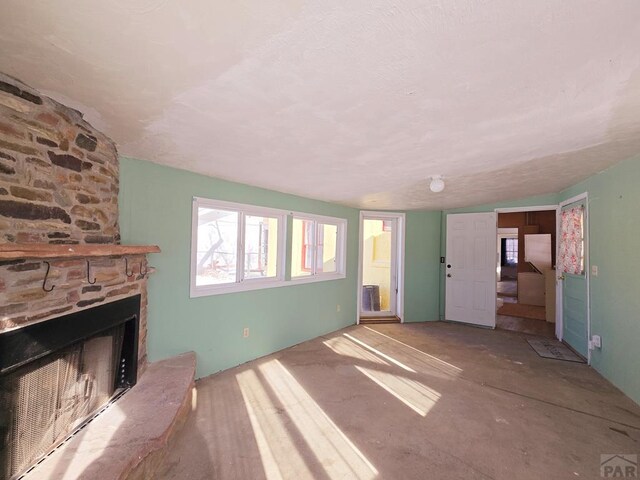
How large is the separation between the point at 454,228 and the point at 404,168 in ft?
10.4

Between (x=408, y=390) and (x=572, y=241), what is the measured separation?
3.18 metres

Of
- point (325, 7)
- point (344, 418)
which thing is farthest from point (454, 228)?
point (325, 7)

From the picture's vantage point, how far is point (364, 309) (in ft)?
20.8

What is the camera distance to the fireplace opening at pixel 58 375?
1.43 meters

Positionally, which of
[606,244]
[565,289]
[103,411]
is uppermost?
[606,244]

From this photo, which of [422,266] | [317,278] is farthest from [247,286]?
[422,266]

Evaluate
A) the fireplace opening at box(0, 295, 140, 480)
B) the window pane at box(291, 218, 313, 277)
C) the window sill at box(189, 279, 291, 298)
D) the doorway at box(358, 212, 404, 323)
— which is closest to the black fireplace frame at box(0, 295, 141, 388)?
the fireplace opening at box(0, 295, 140, 480)

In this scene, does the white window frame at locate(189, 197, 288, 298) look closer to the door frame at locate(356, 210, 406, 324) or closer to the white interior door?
the door frame at locate(356, 210, 406, 324)

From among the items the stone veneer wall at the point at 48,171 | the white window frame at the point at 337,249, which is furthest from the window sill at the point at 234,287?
the stone veneer wall at the point at 48,171

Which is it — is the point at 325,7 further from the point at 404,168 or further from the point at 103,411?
the point at 103,411

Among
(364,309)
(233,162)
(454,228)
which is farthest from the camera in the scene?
(364,309)

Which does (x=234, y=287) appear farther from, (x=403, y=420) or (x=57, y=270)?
(x=403, y=420)

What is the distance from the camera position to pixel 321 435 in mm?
2203

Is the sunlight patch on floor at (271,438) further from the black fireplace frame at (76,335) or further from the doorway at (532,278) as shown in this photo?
the doorway at (532,278)
